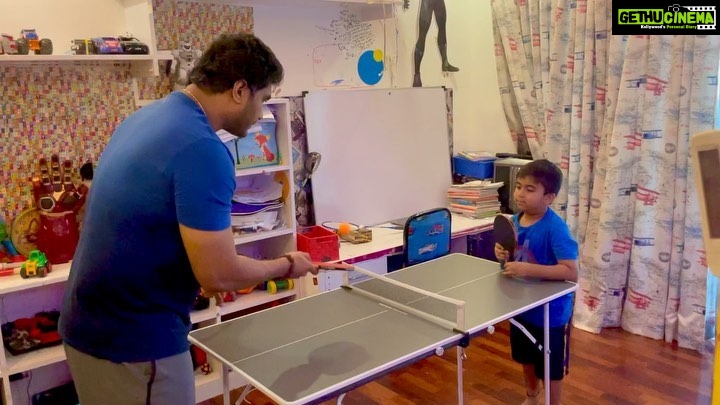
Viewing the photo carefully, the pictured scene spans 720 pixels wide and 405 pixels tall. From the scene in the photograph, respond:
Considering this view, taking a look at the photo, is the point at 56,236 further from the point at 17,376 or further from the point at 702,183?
the point at 702,183

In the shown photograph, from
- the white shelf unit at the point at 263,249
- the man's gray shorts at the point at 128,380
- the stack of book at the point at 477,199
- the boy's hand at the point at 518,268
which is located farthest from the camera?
the stack of book at the point at 477,199

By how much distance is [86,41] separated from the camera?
2.53 metres

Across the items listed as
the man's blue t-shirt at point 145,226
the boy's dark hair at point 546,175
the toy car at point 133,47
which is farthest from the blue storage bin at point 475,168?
the man's blue t-shirt at point 145,226

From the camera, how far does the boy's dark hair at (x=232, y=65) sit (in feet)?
4.69

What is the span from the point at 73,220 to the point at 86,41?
749mm

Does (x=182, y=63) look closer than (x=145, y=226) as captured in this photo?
A: No

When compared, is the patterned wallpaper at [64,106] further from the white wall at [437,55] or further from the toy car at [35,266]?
the white wall at [437,55]

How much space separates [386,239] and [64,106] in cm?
170

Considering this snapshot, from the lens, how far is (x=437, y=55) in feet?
13.3

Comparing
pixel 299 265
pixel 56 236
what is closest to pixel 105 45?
pixel 56 236

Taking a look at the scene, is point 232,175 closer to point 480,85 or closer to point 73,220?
point 73,220

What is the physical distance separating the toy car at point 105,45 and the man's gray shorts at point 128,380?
1.47 metres

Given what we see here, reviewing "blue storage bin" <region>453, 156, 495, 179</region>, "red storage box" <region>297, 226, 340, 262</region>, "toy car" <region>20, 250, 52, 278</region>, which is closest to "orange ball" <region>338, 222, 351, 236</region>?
"red storage box" <region>297, 226, 340, 262</region>

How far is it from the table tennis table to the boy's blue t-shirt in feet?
0.38
